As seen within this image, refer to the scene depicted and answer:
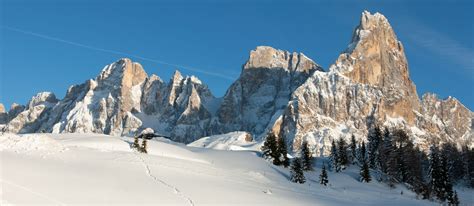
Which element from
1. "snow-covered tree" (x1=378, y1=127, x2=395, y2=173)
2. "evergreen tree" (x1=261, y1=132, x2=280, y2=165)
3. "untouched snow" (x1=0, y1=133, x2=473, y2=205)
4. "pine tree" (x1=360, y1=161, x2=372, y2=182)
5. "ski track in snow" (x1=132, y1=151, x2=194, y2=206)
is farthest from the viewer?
"snow-covered tree" (x1=378, y1=127, x2=395, y2=173)

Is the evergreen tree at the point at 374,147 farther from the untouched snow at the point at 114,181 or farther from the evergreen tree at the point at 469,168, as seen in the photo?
the untouched snow at the point at 114,181

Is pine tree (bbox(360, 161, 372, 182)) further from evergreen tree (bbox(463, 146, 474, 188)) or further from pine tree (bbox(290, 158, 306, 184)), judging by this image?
evergreen tree (bbox(463, 146, 474, 188))

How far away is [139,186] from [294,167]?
24622 mm

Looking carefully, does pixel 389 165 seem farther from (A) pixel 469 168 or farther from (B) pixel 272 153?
(A) pixel 469 168

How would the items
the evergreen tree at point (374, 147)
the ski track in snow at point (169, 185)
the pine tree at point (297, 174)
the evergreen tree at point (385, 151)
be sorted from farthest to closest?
the evergreen tree at point (374, 147) < the evergreen tree at point (385, 151) < the pine tree at point (297, 174) < the ski track in snow at point (169, 185)

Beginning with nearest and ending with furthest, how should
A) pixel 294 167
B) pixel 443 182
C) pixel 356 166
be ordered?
pixel 294 167
pixel 443 182
pixel 356 166

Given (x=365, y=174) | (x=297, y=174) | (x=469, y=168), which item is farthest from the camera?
(x=469, y=168)

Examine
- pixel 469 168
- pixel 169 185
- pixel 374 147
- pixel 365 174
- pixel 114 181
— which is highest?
pixel 469 168

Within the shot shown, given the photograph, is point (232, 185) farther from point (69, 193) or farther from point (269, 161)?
point (269, 161)

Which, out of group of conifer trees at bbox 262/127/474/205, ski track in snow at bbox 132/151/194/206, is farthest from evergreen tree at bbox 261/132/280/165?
ski track in snow at bbox 132/151/194/206

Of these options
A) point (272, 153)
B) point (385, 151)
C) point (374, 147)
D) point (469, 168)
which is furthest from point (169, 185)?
point (469, 168)

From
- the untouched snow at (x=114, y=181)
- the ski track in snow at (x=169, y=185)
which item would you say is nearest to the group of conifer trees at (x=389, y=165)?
the untouched snow at (x=114, y=181)

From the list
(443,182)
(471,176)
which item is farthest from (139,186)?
(471,176)

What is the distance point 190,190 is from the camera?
27156mm
